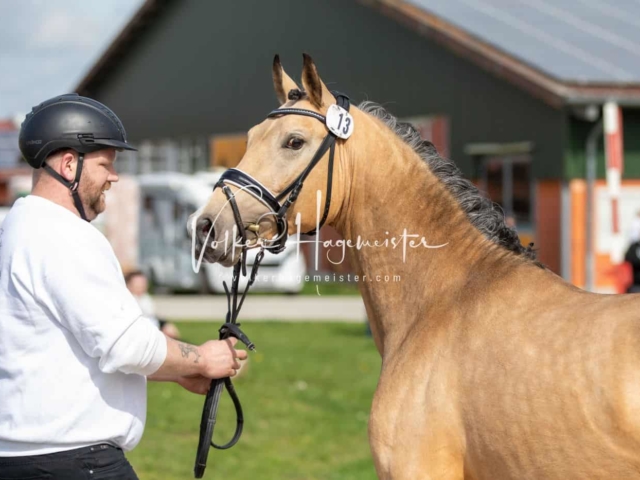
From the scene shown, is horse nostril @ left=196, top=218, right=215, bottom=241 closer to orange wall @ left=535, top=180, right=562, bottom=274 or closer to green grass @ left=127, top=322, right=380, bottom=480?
green grass @ left=127, top=322, right=380, bottom=480

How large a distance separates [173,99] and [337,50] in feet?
27.9

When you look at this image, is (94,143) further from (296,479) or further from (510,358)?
(296,479)

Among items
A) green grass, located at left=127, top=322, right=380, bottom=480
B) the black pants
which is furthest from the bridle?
green grass, located at left=127, top=322, right=380, bottom=480

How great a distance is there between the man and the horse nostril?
1.73 ft

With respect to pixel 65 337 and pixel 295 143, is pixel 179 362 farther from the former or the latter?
pixel 295 143

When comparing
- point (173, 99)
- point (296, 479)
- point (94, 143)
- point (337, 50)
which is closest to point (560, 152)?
point (337, 50)

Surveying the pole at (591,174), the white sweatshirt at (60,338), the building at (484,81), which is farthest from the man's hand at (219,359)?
the pole at (591,174)

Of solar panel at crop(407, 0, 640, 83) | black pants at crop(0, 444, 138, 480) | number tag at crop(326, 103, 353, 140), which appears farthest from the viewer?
solar panel at crop(407, 0, 640, 83)

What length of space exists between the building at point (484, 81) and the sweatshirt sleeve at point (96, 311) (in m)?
8.58

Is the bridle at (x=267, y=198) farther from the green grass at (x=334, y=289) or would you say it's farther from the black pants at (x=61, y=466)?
the green grass at (x=334, y=289)

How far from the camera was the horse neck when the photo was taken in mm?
3697

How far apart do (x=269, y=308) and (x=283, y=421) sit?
33.4 ft

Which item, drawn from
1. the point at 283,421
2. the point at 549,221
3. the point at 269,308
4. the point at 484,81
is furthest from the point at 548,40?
the point at 283,421

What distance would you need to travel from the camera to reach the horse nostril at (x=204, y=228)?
12.1 feet
